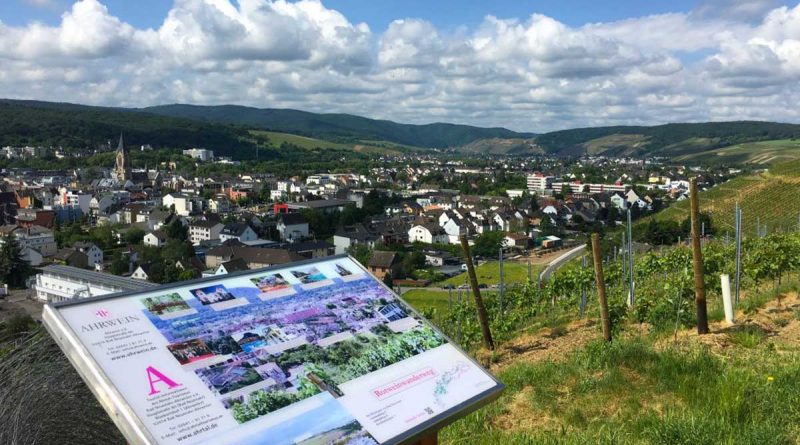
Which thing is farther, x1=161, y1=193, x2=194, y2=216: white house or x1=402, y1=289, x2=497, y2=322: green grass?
x1=161, y1=193, x2=194, y2=216: white house

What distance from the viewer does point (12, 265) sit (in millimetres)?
47250

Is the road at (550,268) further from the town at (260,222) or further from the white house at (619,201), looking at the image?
the white house at (619,201)

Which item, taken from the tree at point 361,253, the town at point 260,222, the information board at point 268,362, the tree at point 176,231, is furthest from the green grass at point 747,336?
the tree at point 176,231

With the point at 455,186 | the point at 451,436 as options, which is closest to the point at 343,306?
the point at 451,436

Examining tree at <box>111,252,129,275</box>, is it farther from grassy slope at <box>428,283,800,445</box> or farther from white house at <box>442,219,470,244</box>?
grassy slope at <box>428,283,800,445</box>

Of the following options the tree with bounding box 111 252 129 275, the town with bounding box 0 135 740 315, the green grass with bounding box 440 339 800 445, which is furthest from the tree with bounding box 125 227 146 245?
the green grass with bounding box 440 339 800 445

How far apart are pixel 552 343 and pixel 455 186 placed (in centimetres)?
11352

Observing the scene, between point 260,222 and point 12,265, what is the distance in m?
28.7

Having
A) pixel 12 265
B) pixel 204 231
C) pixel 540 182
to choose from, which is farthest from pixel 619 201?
pixel 12 265

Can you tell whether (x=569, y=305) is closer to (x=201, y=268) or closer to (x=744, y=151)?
(x=201, y=268)

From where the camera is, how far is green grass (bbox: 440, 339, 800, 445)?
13.7ft

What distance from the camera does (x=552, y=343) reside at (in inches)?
349

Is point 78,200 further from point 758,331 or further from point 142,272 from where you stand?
point 758,331

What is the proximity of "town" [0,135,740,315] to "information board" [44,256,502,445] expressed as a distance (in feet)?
61.7
